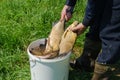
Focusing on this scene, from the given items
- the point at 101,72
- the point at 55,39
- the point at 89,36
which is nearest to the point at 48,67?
the point at 55,39

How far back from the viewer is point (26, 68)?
4105 millimetres

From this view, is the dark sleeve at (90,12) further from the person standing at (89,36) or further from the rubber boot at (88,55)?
the rubber boot at (88,55)

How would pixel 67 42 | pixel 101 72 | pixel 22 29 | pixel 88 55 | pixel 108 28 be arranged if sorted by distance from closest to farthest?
pixel 108 28 → pixel 67 42 → pixel 101 72 → pixel 88 55 → pixel 22 29

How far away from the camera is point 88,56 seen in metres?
4.14

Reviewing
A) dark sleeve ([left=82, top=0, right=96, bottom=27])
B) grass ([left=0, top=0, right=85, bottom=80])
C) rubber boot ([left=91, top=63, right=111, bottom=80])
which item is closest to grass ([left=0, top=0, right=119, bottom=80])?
grass ([left=0, top=0, right=85, bottom=80])

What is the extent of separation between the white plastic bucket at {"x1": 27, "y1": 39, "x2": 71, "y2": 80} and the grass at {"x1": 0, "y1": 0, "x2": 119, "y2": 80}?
50cm

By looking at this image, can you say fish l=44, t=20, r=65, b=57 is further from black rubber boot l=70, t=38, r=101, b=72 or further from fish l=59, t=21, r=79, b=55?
black rubber boot l=70, t=38, r=101, b=72

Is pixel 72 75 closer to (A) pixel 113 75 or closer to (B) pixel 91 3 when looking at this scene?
(A) pixel 113 75

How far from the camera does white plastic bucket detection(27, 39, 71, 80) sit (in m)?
3.33

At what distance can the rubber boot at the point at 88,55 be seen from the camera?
4027mm

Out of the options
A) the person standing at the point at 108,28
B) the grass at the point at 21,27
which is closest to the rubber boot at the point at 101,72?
the person standing at the point at 108,28

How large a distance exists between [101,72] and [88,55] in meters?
0.45

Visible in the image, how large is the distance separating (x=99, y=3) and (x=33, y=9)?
1801mm

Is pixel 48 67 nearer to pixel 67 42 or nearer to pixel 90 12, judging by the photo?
pixel 67 42
